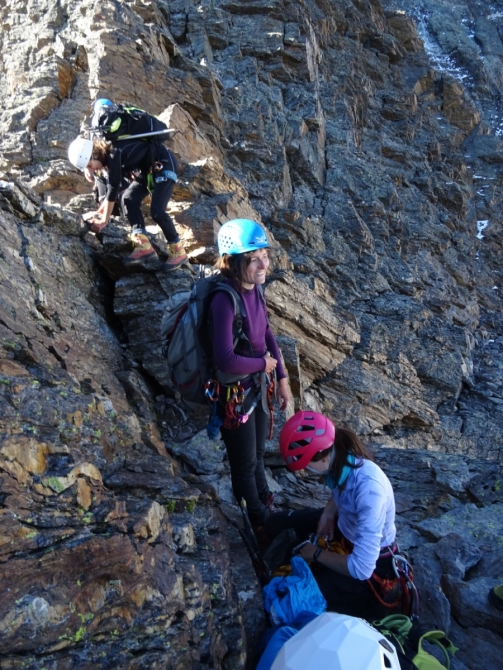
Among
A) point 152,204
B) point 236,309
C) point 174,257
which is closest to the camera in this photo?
point 236,309

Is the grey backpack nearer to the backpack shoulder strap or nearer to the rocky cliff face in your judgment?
the backpack shoulder strap

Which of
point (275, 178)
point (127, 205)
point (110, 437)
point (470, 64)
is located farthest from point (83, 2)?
point (470, 64)

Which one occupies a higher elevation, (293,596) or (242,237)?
(242,237)

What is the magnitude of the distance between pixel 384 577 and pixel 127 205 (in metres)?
5.96

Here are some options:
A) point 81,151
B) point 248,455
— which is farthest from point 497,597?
point 81,151

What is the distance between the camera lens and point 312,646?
2.90 metres

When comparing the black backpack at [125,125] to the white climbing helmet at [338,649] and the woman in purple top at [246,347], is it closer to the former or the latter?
the woman in purple top at [246,347]

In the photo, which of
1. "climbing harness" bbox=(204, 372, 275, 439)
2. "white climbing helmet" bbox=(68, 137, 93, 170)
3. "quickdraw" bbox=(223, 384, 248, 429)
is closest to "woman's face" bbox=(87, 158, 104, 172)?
"white climbing helmet" bbox=(68, 137, 93, 170)

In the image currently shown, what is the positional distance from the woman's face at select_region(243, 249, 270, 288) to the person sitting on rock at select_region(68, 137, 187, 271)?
2.99 metres

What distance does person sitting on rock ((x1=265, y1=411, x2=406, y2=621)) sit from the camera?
3.83 metres

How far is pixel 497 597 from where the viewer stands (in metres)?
4.47

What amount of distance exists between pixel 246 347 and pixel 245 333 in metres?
0.15

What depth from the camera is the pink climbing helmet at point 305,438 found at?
159 inches

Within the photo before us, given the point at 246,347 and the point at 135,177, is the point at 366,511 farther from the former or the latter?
the point at 135,177
